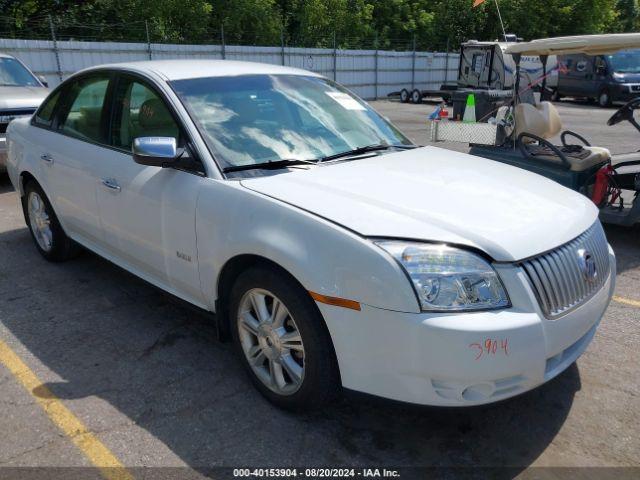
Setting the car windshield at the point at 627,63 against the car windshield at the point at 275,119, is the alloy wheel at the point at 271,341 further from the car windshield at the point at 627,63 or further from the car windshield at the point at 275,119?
the car windshield at the point at 627,63

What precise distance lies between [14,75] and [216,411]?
7957 millimetres

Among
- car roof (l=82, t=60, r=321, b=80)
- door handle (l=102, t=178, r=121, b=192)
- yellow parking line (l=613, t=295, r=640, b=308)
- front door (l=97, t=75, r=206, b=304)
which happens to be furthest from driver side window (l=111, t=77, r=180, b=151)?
yellow parking line (l=613, t=295, r=640, b=308)

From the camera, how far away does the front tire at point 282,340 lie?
264cm

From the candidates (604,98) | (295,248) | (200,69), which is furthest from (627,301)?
(604,98)

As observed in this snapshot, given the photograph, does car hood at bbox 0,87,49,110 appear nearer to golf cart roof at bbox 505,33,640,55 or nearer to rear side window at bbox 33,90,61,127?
rear side window at bbox 33,90,61,127

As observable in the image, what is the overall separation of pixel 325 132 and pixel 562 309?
177 cm

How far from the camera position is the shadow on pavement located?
8.79ft

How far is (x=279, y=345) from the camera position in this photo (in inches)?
113

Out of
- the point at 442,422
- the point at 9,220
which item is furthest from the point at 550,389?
the point at 9,220

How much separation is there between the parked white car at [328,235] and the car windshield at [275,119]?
0.04 ft

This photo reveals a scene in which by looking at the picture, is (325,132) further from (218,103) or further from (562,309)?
(562,309)

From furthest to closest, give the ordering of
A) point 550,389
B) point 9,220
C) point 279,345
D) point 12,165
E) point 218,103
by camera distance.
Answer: point 9,220 → point 12,165 → point 218,103 → point 550,389 → point 279,345

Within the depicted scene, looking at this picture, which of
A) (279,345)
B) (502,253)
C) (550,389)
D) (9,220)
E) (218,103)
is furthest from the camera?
(9,220)

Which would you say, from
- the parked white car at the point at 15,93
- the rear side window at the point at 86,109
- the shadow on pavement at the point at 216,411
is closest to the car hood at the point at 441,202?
the shadow on pavement at the point at 216,411
